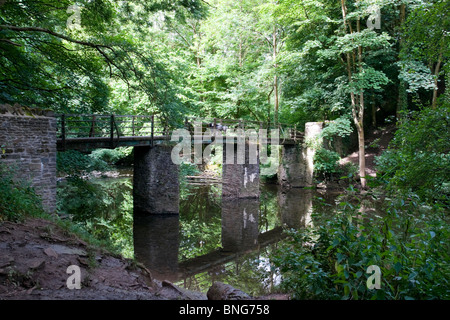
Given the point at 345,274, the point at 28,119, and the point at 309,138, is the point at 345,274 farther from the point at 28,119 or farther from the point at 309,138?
the point at 309,138

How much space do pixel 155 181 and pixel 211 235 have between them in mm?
2901

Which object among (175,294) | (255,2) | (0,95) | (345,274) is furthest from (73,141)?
(255,2)

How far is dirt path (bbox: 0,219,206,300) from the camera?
3.20 m

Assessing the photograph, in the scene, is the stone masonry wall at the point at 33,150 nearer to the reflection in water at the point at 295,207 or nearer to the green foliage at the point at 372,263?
the green foliage at the point at 372,263

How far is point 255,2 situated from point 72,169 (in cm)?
1490

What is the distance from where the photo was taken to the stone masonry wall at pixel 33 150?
239 inches

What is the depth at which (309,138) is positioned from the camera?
17.5 meters

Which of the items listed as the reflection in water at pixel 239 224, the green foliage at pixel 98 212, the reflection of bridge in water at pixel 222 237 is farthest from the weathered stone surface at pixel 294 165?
the green foliage at pixel 98 212

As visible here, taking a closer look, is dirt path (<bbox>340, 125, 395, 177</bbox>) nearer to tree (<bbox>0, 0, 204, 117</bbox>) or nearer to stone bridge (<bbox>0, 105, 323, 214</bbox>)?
stone bridge (<bbox>0, 105, 323, 214</bbox>)

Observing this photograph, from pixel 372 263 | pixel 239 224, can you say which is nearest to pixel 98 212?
pixel 239 224

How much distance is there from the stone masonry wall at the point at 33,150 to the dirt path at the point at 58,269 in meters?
1.51

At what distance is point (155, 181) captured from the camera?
1116 centimetres

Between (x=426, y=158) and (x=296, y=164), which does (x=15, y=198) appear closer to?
(x=426, y=158)

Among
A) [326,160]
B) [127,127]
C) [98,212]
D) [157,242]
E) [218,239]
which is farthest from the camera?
[326,160]
